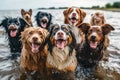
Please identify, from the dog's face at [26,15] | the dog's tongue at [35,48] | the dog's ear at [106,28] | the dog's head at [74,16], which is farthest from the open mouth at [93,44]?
the dog's face at [26,15]

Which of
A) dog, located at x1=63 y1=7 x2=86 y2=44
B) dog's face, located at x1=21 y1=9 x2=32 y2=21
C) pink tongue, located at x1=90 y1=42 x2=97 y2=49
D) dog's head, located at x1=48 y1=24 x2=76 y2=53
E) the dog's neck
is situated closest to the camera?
dog's head, located at x1=48 y1=24 x2=76 y2=53

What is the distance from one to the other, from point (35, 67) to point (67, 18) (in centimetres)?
253

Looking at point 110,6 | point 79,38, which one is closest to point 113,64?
point 79,38

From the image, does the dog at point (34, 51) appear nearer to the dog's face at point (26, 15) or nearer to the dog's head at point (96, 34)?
the dog's head at point (96, 34)

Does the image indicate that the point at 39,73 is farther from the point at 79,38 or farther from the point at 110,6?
the point at 110,6

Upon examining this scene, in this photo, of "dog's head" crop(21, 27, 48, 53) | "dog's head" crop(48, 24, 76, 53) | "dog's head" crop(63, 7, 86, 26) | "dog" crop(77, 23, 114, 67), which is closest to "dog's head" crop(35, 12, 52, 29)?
"dog's head" crop(63, 7, 86, 26)

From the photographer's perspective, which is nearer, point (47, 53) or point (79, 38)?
point (47, 53)

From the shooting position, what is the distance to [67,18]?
955 centimetres

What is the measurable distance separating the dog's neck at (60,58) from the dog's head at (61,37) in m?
0.14

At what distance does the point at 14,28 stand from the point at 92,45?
108 inches

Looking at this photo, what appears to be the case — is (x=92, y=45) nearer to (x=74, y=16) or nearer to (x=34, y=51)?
(x=74, y=16)

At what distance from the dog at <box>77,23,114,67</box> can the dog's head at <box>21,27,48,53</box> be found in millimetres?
1297

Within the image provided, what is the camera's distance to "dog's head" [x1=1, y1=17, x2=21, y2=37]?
9375 millimetres

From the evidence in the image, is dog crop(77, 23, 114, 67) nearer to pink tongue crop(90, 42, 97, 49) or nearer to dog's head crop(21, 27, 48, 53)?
pink tongue crop(90, 42, 97, 49)
